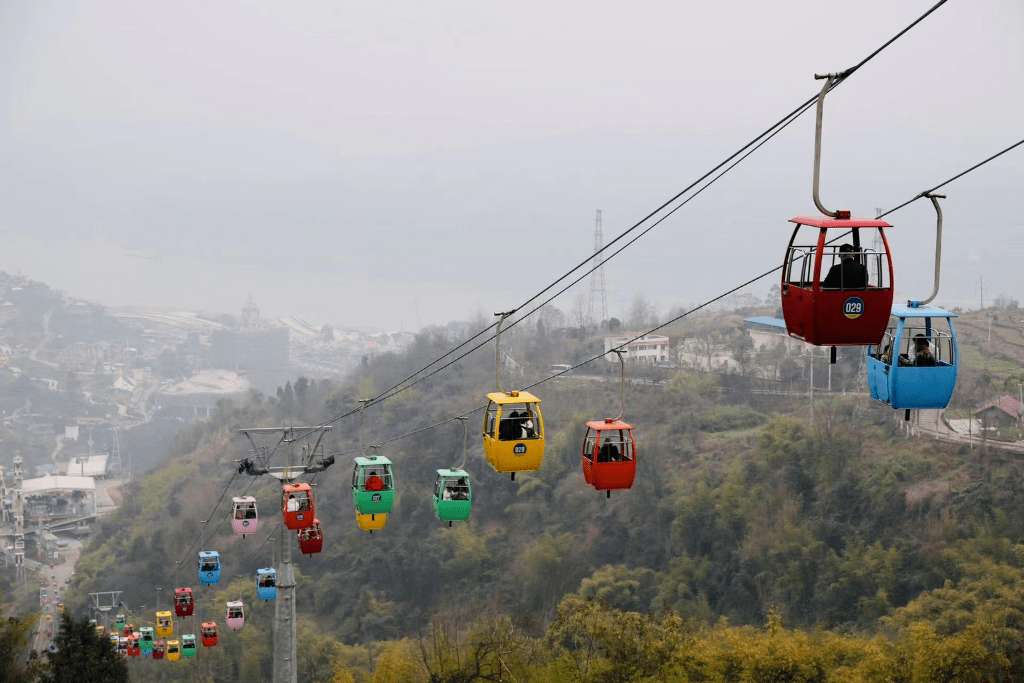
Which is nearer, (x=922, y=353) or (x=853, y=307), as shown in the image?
(x=853, y=307)

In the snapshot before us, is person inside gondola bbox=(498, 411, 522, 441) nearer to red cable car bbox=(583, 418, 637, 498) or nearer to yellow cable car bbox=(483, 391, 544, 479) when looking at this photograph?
yellow cable car bbox=(483, 391, 544, 479)

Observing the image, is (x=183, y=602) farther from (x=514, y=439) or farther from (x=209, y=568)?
(x=514, y=439)

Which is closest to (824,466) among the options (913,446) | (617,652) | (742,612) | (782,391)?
(913,446)

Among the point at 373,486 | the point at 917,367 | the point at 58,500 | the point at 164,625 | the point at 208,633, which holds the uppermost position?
the point at 917,367

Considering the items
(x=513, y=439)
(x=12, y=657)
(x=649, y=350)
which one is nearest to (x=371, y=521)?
(x=513, y=439)

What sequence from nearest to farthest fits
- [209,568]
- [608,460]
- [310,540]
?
1. [608,460]
2. [310,540]
3. [209,568]

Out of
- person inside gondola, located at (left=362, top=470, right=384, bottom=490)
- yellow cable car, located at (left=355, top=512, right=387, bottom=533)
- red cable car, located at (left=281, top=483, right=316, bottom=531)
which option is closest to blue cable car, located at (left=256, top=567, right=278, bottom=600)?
red cable car, located at (left=281, top=483, right=316, bottom=531)

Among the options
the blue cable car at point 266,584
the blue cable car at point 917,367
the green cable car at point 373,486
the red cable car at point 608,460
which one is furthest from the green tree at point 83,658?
the blue cable car at point 917,367
